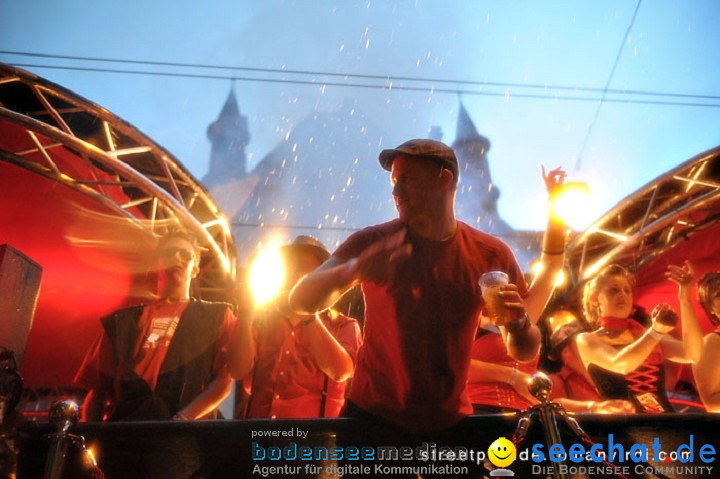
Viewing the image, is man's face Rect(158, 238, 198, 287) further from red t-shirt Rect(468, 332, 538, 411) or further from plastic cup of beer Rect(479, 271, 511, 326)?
plastic cup of beer Rect(479, 271, 511, 326)

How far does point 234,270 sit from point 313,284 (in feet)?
23.8

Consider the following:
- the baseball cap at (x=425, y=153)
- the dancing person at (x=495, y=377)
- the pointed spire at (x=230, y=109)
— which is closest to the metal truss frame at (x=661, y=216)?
the dancing person at (x=495, y=377)

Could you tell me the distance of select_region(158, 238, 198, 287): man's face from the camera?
3.49 meters

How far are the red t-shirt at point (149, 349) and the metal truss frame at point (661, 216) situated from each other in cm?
725

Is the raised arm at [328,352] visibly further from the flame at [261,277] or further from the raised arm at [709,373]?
the raised arm at [709,373]

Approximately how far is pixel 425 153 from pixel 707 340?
8.71 feet

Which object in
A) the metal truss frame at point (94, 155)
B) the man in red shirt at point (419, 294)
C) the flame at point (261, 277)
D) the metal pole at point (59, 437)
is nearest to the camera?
the metal pole at point (59, 437)

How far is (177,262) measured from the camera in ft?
11.5

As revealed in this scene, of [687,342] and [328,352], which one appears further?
[687,342]

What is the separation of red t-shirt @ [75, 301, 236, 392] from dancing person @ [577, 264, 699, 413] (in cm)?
266

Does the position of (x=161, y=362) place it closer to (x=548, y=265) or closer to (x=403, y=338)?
(x=403, y=338)

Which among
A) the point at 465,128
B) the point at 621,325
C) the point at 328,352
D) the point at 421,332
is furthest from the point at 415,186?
the point at 465,128

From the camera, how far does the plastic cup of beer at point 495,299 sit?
1.50m

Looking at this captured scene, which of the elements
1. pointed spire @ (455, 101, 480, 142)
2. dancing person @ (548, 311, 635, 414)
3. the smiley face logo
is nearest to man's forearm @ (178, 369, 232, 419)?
the smiley face logo
